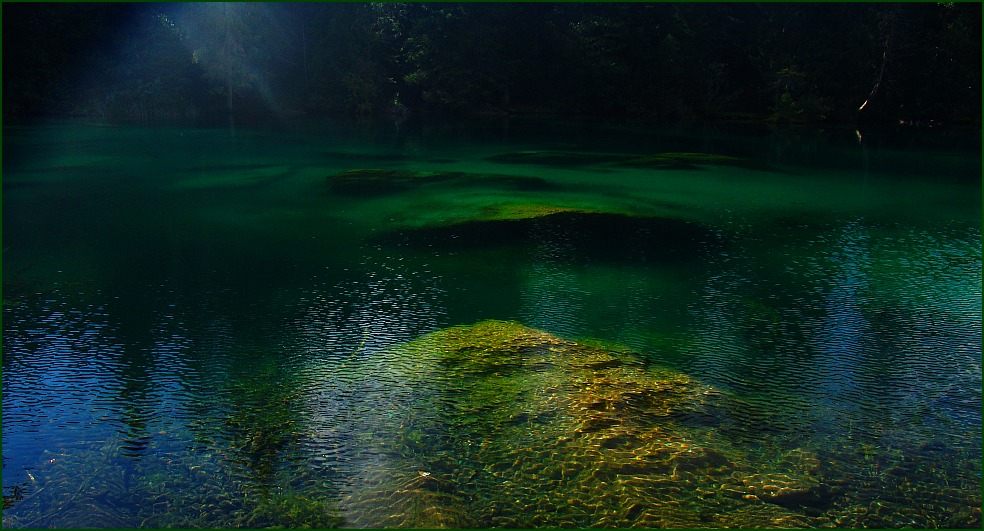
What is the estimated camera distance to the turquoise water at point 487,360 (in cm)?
447

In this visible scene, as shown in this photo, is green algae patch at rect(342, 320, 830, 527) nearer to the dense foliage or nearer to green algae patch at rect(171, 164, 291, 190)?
green algae patch at rect(171, 164, 291, 190)

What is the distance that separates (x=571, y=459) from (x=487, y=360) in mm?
1768

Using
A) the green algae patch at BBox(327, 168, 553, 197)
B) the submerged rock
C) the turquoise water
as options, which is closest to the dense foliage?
the submerged rock

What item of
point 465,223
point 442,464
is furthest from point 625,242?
point 442,464

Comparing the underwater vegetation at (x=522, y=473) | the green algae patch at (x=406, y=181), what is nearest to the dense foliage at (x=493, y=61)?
the green algae patch at (x=406, y=181)

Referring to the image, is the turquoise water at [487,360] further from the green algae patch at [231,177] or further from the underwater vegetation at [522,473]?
the green algae patch at [231,177]

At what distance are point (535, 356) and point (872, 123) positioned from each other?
109ft

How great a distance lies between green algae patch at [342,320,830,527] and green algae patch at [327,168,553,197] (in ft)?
30.9

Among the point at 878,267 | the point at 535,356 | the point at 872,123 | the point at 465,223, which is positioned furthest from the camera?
the point at 872,123

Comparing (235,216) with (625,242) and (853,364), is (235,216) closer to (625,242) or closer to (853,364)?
(625,242)

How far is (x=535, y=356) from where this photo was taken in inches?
256

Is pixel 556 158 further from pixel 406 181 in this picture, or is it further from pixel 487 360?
pixel 487 360

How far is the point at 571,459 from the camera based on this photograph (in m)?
4.80

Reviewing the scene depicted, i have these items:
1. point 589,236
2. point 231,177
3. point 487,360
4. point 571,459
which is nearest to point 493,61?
point 231,177
